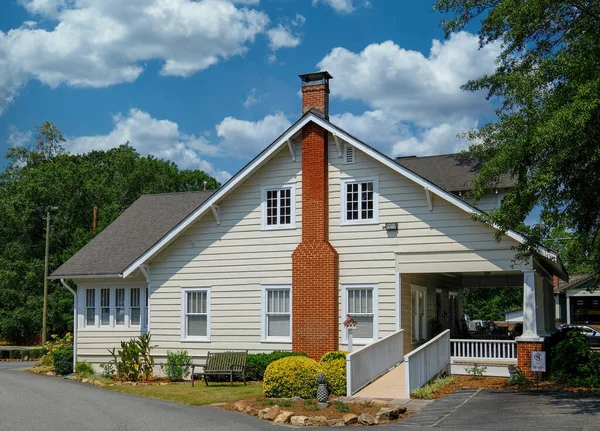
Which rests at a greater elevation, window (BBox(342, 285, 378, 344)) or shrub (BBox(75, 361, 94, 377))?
window (BBox(342, 285, 378, 344))

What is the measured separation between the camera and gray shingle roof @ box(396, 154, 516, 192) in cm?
2659

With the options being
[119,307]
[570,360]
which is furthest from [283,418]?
[119,307]

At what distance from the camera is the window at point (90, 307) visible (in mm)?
26891

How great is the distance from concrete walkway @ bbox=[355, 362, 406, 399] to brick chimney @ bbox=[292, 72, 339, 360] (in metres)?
2.74

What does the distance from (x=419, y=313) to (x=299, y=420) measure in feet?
34.5

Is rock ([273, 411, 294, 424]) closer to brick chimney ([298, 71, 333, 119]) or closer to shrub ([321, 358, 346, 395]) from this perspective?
shrub ([321, 358, 346, 395])

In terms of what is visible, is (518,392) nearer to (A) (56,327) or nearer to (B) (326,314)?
(B) (326,314)

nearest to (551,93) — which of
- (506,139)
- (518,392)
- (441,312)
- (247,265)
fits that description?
(506,139)

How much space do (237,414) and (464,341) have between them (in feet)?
27.6

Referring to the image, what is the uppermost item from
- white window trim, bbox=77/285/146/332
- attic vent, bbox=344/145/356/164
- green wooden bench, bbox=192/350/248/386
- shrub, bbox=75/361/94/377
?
attic vent, bbox=344/145/356/164

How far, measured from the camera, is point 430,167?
28984 millimetres

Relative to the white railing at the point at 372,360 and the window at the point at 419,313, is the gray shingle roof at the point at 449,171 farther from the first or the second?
the white railing at the point at 372,360

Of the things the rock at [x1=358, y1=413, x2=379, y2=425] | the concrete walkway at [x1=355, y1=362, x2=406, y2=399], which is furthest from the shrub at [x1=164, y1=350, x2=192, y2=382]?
the rock at [x1=358, y1=413, x2=379, y2=425]

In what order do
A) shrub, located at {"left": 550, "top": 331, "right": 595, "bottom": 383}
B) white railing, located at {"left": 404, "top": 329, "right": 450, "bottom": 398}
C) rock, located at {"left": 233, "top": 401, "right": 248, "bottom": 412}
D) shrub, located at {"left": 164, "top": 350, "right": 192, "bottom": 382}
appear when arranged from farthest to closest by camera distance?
shrub, located at {"left": 164, "top": 350, "right": 192, "bottom": 382} < shrub, located at {"left": 550, "top": 331, "right": 595, "bottom": 383} < white railing, located at {"left": 404, "top": 329, "right": 450, "bottom": 398} < rock, located at {"left": 233, "top": 401, "right": 248, "bottom": 412}
